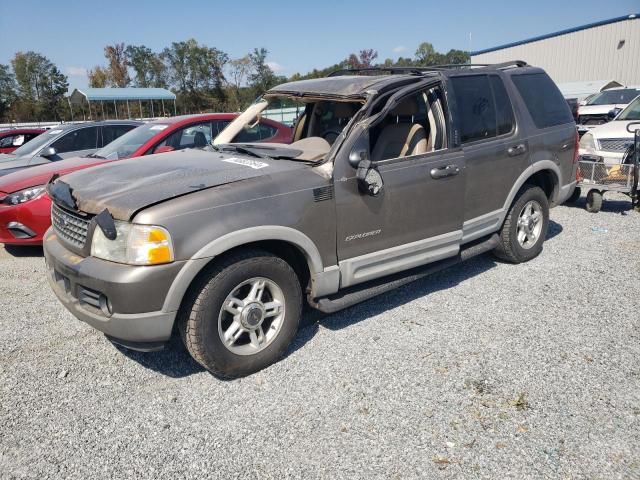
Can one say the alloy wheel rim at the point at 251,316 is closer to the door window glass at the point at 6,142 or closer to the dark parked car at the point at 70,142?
the dark parked car at the point at 70,142

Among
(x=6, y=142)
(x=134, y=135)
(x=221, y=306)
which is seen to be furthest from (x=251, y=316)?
(x=6, y=142)

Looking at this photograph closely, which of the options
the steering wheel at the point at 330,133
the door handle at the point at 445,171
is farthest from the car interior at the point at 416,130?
the steering wheel at the point at 330,133

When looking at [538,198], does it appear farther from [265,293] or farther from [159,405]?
[159,405]

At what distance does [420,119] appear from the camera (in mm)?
4359

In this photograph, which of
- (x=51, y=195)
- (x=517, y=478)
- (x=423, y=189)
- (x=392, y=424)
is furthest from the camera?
(x=423, y=189)

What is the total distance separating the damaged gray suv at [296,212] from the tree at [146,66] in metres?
55.1

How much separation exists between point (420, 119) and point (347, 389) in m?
2.41

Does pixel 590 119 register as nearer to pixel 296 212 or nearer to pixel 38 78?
pixel 296 212

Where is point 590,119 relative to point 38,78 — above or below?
below

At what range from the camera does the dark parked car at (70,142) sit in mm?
7854

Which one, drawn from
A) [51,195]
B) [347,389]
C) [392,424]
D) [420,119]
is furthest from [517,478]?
[51,195]

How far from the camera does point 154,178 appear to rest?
3.43 metres

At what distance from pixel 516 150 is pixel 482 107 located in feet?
1.91

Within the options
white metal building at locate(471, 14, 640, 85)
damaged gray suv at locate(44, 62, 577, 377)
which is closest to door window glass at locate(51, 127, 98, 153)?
damaged gray suv at locate(44, 62, 577, 377)
